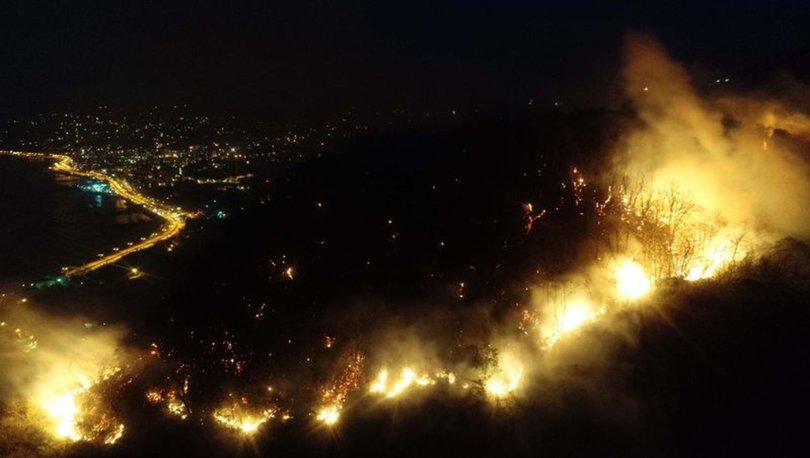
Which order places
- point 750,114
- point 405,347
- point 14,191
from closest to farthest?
1. point 405,347
2. point 750,114
3. point 14,191

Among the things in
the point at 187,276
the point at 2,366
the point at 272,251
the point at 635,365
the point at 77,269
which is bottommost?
the point at 77,269

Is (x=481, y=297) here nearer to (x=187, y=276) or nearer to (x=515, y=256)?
(x=515, y=256)

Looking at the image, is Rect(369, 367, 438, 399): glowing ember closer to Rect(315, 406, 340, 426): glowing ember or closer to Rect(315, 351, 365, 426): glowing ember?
Rect(315, 351, 365, 426): glowing ember

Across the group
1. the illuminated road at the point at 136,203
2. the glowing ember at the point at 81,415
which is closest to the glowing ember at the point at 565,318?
the glowing ember at the point at 81,415

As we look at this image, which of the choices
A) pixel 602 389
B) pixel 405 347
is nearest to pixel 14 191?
pixel 405 347

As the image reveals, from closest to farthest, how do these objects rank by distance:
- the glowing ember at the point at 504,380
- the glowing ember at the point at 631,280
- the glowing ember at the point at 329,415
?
1. the glowing ember at the point at 504,380
2. the glowing ember at the point at 329,415
3. the glowing ember at the point at 631,280

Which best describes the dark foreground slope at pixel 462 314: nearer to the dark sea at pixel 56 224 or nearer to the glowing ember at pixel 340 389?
the glowing ember at pixel 340 389

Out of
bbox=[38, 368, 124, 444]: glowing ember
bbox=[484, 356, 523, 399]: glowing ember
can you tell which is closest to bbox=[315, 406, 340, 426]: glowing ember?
bbox=[484, 356, 523, 399]: glowing ember
